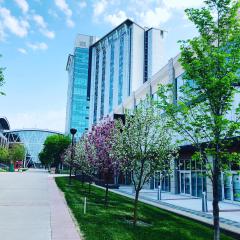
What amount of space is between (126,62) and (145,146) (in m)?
102

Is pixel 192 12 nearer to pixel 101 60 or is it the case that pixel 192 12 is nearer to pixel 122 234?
pixel 122 234

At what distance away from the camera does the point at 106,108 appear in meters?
118

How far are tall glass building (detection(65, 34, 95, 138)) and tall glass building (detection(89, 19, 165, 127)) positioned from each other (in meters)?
23.1

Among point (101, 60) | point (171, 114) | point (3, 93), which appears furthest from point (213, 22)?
point (101, 60)

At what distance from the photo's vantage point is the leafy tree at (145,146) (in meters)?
13.4

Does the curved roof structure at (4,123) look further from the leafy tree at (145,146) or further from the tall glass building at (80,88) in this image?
the leafy tree at (145,146)

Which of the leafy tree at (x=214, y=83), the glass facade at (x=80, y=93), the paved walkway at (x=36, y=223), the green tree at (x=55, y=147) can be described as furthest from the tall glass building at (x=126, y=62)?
the leafy tree at (x=214, y=83)

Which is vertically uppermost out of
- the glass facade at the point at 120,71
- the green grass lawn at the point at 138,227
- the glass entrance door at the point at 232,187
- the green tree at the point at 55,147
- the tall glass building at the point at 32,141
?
the glass facade at the point at 120,71

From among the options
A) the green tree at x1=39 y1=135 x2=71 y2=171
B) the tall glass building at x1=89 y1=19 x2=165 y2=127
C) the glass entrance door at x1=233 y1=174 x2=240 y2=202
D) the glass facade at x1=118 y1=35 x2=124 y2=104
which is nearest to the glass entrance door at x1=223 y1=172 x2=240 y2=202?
the glass entrance door at x1=233 y1=174 x2=240 y2=202

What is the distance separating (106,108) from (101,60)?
86.9 feet

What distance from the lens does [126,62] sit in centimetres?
11250

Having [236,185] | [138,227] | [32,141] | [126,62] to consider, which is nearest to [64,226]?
[138,227]

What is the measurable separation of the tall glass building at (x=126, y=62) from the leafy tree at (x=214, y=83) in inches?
3782

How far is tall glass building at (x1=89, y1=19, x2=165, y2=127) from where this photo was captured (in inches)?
4321
